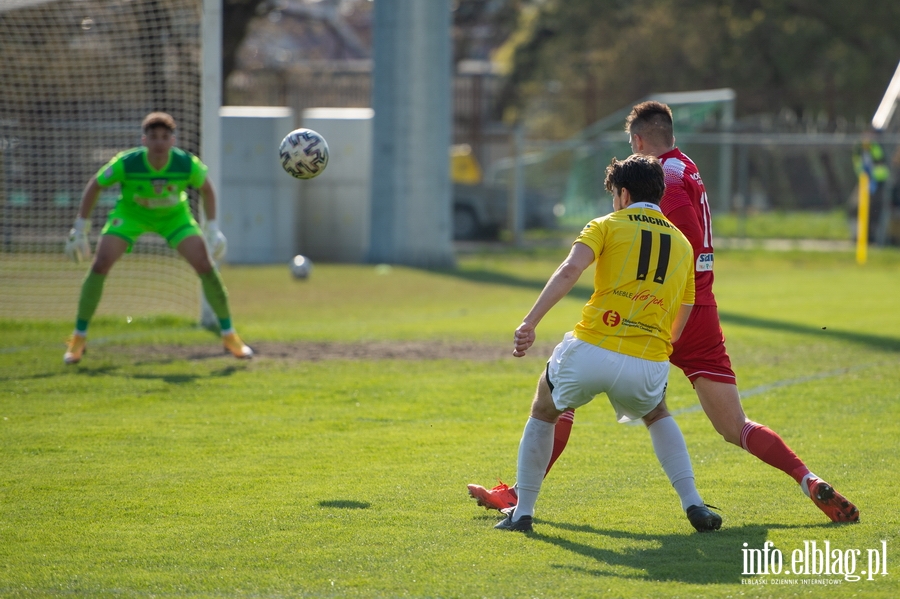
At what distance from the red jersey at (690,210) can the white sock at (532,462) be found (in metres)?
1.03

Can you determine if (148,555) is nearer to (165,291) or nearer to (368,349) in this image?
(368,349)

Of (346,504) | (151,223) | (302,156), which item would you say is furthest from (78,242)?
(346,504)

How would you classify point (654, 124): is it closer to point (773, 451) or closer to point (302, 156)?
point (773, 451)

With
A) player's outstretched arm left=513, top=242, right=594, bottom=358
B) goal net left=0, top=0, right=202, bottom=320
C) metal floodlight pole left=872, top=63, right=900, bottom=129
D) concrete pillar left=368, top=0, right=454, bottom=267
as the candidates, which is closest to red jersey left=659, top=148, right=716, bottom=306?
player's outstretched arm left=513, top=242, right=594, bottom=358

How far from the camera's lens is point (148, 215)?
395 inches

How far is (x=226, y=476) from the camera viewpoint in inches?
235

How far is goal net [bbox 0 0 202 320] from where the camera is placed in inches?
555

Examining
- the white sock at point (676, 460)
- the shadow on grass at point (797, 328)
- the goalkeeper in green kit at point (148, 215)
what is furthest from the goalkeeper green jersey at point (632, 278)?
the shadow on grass at point (797, 328)

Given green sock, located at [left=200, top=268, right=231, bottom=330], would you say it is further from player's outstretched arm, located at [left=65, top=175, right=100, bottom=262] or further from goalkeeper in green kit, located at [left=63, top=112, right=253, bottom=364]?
player's outstretched arm, located at [left=65, top=175, right=100, bottom=262]

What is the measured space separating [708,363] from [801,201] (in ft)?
95.2

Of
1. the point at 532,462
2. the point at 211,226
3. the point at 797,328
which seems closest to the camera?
the point at 532,462

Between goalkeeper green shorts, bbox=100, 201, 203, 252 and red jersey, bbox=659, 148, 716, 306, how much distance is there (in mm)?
5848

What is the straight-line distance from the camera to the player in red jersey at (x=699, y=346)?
5.30 m

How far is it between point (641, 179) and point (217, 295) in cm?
626
